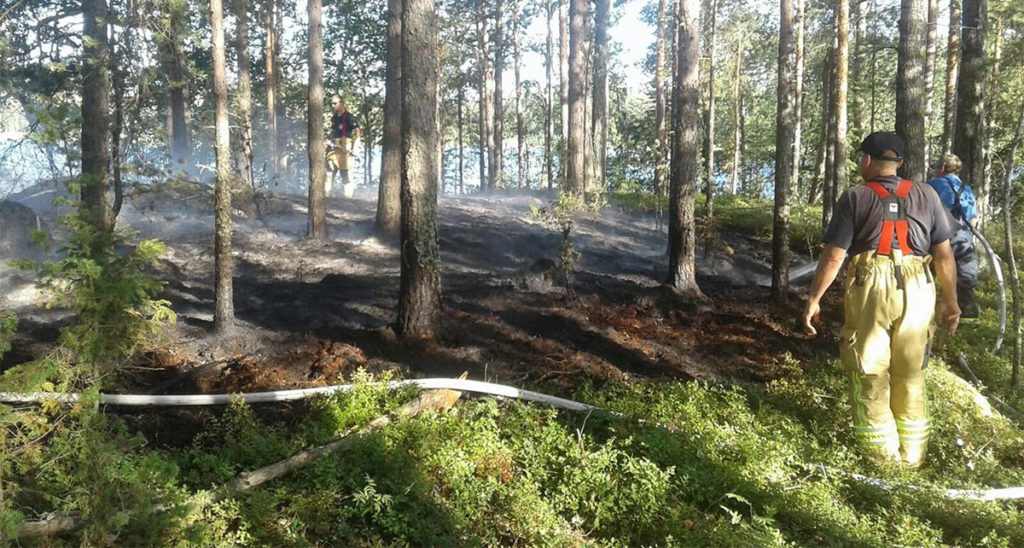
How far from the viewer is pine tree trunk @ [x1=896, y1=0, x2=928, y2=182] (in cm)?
676

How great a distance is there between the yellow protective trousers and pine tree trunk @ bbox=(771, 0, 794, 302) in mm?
4451

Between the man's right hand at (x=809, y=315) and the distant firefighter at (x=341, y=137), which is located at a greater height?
the distant firefighter at (x=341, y=137)

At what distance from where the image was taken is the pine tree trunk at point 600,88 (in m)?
26.5

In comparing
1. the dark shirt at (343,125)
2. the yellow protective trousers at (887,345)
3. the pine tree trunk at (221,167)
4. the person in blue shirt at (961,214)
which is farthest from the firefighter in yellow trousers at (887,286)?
the dark shirt at (343,125)

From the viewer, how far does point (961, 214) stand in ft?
19.3

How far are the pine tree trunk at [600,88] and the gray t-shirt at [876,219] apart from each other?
19.8m

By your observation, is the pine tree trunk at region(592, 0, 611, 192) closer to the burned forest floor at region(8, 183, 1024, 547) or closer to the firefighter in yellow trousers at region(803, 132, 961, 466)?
the burned forest floor at region(8, 183, 1024, 547)

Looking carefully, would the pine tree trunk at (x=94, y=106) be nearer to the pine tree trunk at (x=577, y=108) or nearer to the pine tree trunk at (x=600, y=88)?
the pine tree trunk at (x=577, y=108)

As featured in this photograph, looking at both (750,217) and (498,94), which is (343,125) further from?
(498,94)

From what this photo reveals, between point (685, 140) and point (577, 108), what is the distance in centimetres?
945

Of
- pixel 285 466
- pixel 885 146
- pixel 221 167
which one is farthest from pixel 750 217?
pixel 285 466

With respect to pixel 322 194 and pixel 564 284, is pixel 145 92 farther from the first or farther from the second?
pixel 564 284

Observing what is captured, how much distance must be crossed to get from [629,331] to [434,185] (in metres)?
3.21

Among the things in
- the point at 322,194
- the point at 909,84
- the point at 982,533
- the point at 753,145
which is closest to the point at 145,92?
the point at 322,194
